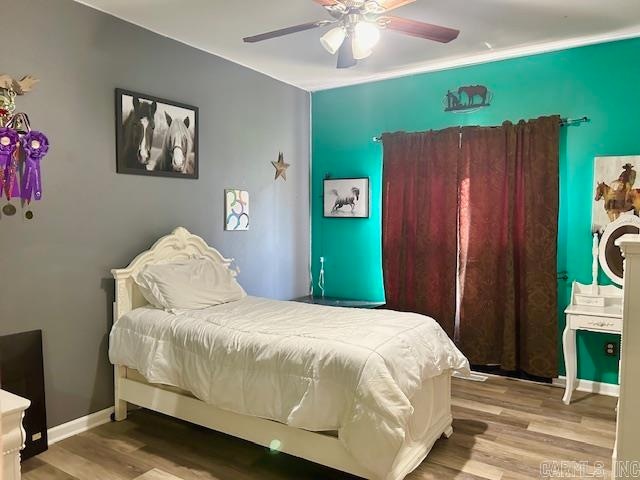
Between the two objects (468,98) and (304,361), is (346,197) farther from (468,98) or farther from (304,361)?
(304,361)

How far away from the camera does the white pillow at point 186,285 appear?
310cm

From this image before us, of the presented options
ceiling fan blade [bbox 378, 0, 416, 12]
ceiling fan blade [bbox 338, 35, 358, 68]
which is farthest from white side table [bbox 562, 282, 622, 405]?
ceiling fan blade [bbox 378, 0, 416, 12]

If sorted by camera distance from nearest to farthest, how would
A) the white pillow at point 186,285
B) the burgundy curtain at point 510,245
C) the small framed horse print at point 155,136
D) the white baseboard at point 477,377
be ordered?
the white pillow at point 186,285 → the small framed horse print at point 155,136 → the burgundy curtain at point 510,245 → the white baseboard at point 477,377

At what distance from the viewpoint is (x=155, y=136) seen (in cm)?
343

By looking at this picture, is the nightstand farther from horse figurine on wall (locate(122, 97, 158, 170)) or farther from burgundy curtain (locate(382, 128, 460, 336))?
horse figurine on wall (locate(122, 97, 158, 170))

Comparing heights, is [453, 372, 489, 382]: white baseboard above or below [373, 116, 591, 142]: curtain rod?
below

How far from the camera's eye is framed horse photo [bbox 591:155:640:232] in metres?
3.44

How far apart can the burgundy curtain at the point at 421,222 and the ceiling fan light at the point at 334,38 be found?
1821mm

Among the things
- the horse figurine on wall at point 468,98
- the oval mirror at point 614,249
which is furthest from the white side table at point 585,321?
the horse figurine on wall at point 468,98

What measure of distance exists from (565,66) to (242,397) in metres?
3.40

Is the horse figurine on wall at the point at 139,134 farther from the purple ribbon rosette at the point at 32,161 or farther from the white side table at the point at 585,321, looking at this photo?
the white side table at the point at 585,321

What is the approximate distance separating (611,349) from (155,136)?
3.70 metres

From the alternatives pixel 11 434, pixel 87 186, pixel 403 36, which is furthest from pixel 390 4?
pixel 11 434

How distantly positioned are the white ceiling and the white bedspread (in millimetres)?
1931
